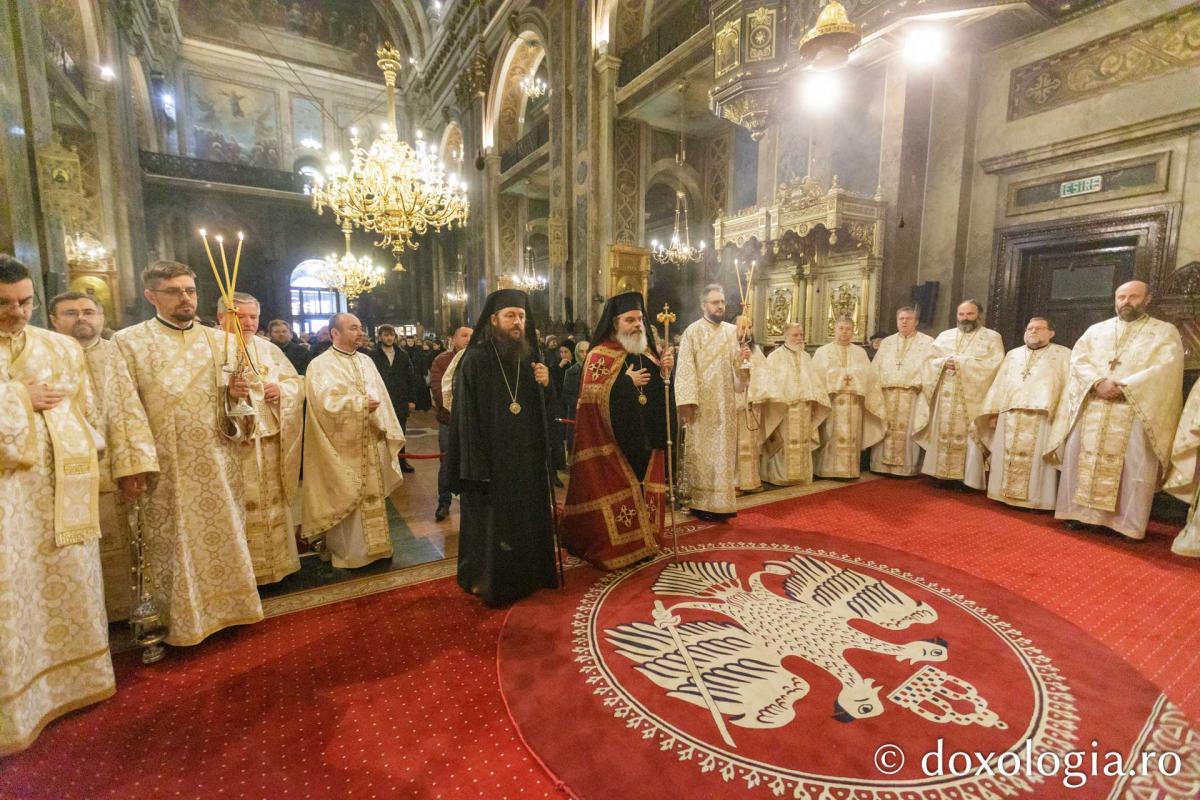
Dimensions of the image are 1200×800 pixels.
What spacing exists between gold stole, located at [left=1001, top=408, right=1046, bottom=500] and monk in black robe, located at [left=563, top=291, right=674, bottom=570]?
12.5 feet

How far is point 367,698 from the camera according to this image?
248cm

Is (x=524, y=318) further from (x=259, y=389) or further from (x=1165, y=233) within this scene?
(x=1165, y=233)

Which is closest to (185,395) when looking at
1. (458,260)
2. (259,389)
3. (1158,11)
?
(259,389)

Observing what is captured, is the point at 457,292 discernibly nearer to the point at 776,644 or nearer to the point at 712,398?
the point at 712,398

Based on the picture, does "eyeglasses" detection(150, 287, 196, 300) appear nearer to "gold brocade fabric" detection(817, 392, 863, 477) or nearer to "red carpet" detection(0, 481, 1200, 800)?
"red carpet" detection(0, 481, 1200, 800)

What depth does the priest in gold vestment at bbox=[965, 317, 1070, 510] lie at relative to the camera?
201 inches

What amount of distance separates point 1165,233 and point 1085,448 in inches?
113

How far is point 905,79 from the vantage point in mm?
7066

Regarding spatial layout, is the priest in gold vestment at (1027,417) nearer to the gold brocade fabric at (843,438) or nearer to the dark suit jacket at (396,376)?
the gold brocade fabric at (843,438)

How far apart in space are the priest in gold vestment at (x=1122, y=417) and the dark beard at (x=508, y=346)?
16.0 ft

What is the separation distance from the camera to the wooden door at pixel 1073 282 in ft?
20.1

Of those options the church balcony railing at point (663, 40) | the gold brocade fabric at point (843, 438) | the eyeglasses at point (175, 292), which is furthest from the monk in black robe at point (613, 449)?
the church balcony railing at point (663, 40)

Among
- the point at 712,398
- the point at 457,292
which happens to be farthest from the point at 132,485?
the point at 457,292

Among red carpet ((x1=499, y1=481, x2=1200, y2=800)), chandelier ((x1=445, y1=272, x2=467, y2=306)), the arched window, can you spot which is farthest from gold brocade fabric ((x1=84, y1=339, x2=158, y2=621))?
the arched window
